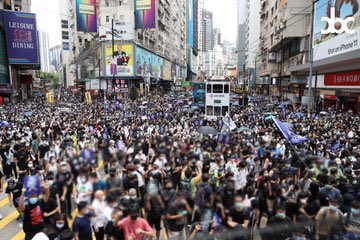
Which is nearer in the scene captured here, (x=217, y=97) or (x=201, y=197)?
(x=201, y=197)

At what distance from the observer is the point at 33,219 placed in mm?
5246

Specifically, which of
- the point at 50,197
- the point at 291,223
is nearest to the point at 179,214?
the point at 291,223

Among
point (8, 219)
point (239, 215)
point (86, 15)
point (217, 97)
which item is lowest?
point (8, 219)

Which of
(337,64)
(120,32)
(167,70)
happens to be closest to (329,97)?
(337,64)

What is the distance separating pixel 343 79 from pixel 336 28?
14.1ft

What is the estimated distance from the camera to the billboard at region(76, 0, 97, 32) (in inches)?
1497

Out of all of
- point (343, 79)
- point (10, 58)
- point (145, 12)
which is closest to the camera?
point (343, 79)

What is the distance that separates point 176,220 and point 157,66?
2156 inches

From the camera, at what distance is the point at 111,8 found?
4741cm

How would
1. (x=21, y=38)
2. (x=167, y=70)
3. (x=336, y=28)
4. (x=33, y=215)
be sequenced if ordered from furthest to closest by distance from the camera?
(x=167, y=70) → (x=21, y=38) → (x=336, y=28) → (x=33, y=215)

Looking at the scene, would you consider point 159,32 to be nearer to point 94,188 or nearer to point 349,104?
point 349,104

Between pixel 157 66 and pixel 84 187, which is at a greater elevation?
pixel 157 66

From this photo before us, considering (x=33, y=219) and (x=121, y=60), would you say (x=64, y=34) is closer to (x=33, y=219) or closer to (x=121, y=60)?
(x=121, y=60)

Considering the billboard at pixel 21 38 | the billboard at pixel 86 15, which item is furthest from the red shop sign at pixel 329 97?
the billboard at pixel 21 38
